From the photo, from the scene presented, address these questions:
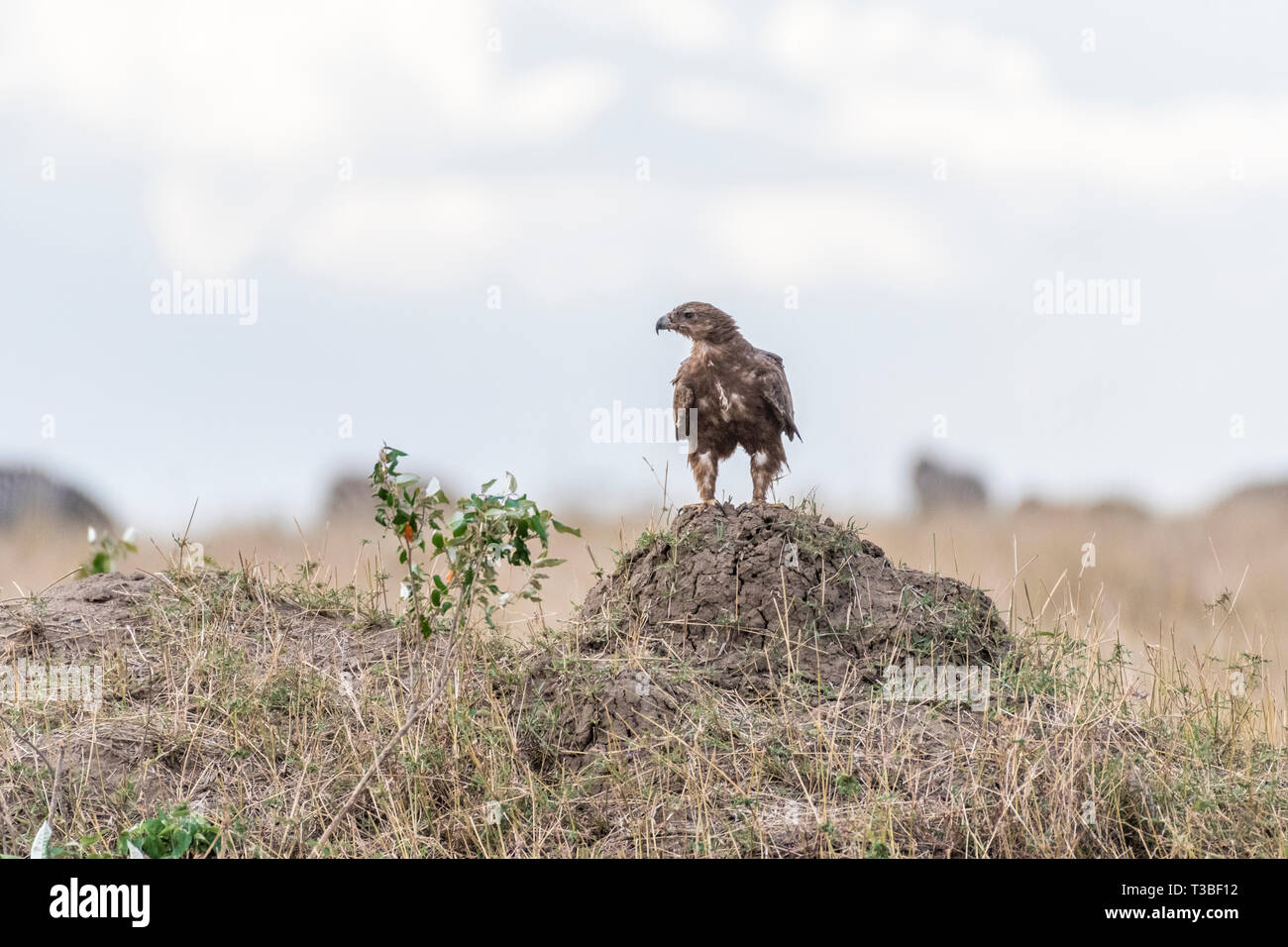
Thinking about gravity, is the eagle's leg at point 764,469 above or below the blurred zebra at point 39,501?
below

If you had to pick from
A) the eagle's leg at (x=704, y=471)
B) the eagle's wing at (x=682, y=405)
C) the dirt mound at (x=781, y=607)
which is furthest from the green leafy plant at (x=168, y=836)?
the eagle's wing at (x=682, y=405)

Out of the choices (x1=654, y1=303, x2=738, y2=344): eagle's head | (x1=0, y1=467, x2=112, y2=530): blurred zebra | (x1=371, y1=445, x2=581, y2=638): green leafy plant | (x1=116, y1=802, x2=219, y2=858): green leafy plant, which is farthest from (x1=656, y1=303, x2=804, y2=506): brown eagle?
(x1=0, y1=467, x2=112, y2=530): blurred zebra

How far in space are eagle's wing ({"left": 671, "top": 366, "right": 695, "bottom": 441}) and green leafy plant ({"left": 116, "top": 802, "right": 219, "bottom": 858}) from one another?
Result: 3.56 metres

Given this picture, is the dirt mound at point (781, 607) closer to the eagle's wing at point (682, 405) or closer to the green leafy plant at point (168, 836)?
the eagle's wing at point (682, 405)

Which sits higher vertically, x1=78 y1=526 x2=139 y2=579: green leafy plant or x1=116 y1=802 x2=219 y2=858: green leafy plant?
x1=78 y1=526 x2=139 y2=579: green leafy plant

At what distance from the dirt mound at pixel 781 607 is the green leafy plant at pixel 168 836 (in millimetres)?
2277

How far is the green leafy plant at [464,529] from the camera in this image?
228 inches

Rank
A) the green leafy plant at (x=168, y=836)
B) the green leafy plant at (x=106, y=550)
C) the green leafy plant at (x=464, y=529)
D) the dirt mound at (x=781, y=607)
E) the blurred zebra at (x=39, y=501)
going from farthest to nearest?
the blurred zebra at (x=39, y=501), the dirt mound at (x=781, y=607), the green leafy plant at (x=464, y=529), the green leafy plant at (x=168, y=836), the green leafy plant at (x=106, y=550)

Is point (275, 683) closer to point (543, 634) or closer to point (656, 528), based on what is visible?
point (543, 634)

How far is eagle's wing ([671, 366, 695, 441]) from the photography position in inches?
302

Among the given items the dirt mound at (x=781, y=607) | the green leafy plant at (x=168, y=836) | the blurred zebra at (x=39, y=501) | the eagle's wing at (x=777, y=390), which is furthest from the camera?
the blurred zebra at (x=39, y=501)

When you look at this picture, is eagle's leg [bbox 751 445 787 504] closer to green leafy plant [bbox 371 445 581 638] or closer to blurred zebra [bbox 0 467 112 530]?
green leafy plant [bbox 371 445 581 638]

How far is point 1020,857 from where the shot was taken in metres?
5.30
